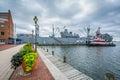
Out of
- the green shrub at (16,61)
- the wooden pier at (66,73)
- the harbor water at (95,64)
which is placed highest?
the green shrub at (16,61)

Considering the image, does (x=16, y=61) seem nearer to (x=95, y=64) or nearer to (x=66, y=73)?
(x=66, y=73)

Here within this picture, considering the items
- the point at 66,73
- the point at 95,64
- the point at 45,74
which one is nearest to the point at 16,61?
the point at 45,74

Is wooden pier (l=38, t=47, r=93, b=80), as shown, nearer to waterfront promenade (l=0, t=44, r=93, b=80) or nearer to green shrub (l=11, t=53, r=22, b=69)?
waterfront promenade (l=0, t=44, r=93, b=80)

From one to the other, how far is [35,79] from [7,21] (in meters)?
53.9

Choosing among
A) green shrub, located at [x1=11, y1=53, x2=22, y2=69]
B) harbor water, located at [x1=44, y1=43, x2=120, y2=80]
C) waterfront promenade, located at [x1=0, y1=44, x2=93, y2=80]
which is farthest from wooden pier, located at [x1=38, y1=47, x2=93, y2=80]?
green shrub, located at [x1=11, y1=53, x2=22, y2=69]

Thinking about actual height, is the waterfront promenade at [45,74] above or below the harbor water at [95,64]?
above

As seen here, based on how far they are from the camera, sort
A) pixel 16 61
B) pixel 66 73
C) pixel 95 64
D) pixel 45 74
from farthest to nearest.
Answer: pixel 95 64, pixel 66 73, pixel 16 61, pixel 45 74

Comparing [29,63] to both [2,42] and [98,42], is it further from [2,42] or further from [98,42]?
[98,42]

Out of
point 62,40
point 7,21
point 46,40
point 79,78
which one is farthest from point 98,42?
point 79,78

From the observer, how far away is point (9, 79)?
772 cm

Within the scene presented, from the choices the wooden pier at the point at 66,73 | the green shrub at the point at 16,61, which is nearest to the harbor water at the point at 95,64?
the wooden pier at the point at 66,73

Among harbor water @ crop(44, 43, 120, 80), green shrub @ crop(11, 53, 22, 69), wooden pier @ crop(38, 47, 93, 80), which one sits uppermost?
green shrub @ crop(11, 53, 22, 69)

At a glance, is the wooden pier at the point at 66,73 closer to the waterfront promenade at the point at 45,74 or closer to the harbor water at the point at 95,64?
the waterfront promenade at the point at 45,74

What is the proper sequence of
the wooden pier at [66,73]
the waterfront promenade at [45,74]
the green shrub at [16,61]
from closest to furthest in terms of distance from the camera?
the waterfront promenade at [45,74] → the wooden pier at [66,73] → the green shrub at [16,61]
